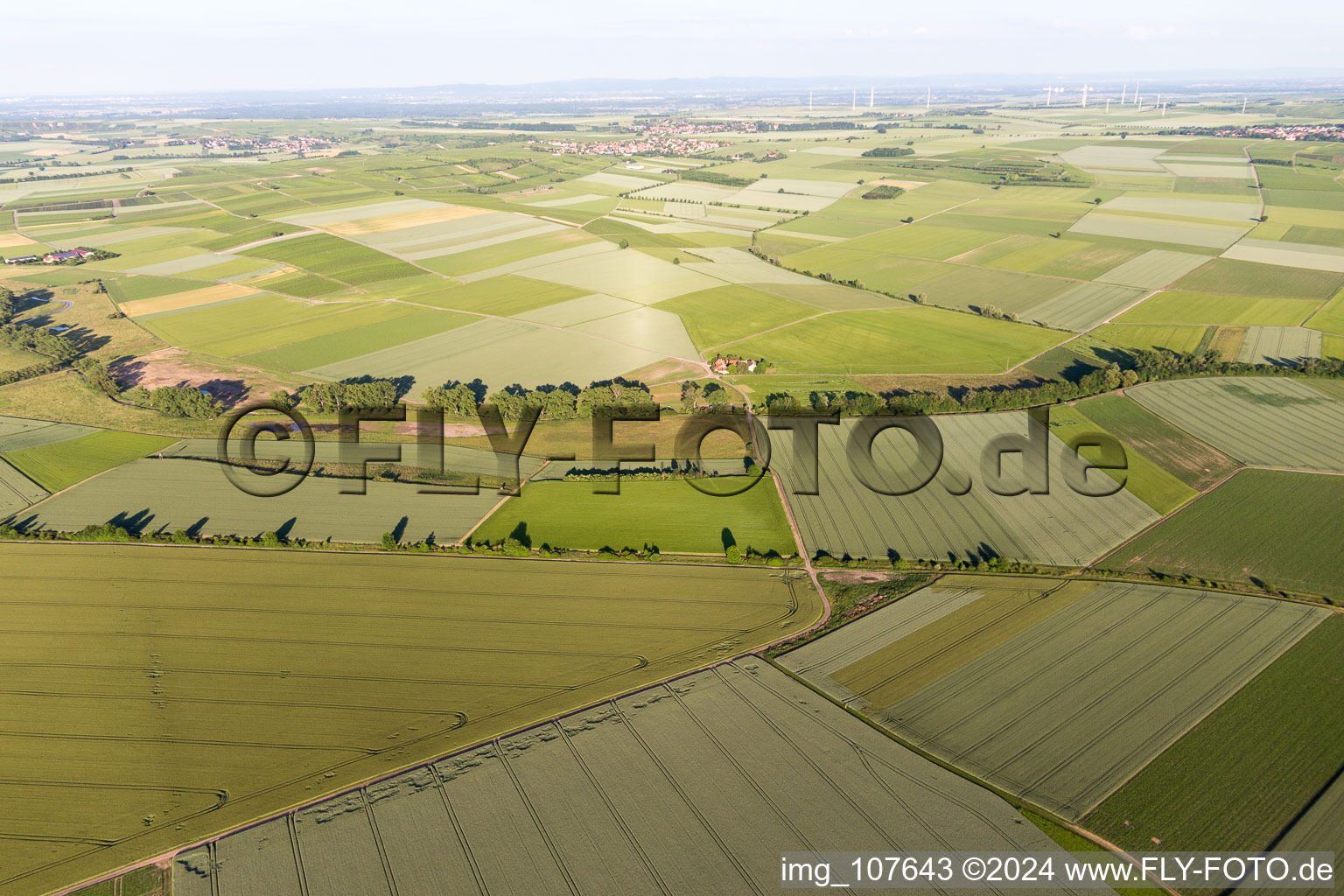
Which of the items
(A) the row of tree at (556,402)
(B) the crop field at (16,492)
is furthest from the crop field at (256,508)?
(A) the row of tree at (556,402)

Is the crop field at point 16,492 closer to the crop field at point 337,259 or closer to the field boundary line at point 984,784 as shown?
the field boundary line at point 984,784

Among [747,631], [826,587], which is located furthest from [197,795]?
[826,587]

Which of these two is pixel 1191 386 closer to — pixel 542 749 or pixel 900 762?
pixel 900 762

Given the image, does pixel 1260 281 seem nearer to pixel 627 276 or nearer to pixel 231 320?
pixel 627 276

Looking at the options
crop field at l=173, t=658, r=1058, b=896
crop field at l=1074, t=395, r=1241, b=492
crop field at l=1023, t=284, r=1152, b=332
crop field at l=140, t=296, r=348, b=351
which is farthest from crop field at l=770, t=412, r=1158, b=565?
crop field at l=140, t=296, r=348, b=351

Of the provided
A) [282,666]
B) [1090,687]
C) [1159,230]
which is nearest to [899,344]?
[1090,687]

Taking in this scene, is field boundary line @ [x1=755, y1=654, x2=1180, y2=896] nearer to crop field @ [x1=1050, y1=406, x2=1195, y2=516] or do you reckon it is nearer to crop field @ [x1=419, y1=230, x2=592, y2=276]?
crop field @ [x1=1050, y1=406, x2=1195, y2=516]
